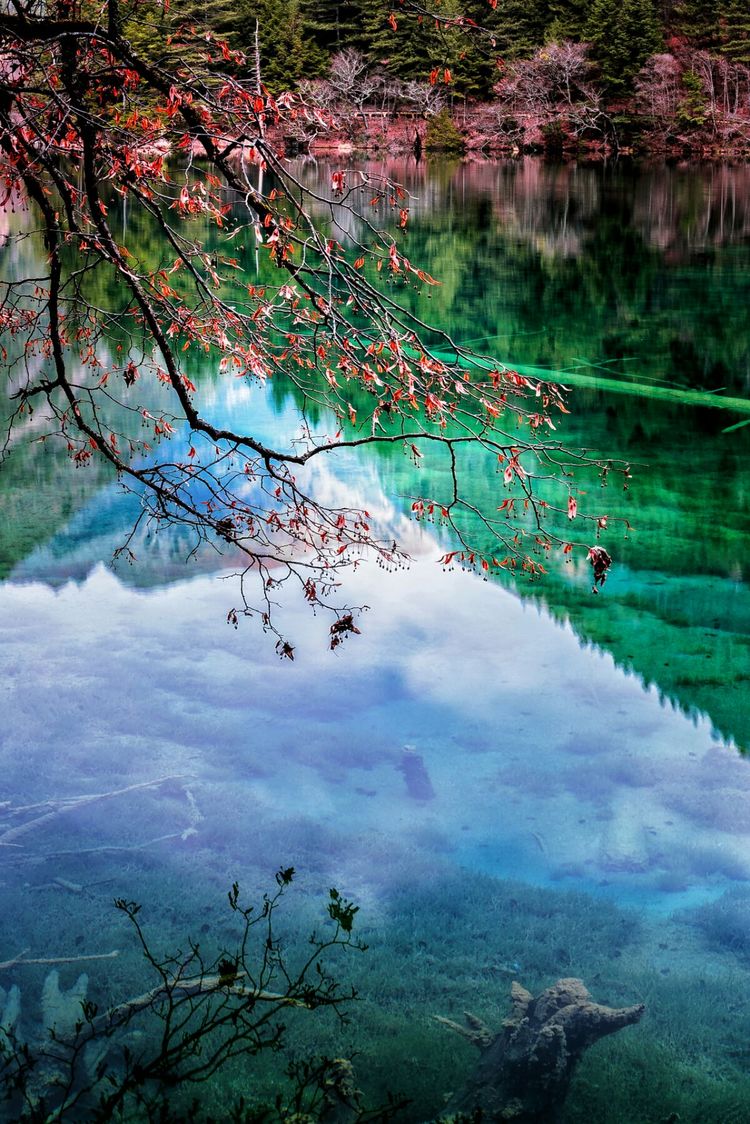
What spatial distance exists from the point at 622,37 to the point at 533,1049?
53595 mm

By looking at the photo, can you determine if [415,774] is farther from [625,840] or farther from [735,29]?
[735,29]

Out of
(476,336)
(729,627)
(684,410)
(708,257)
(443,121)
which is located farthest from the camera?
(443,121)

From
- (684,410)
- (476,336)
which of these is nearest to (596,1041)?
(684,410)

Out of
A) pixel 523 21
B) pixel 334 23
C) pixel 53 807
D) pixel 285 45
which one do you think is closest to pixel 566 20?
pixel 523 21

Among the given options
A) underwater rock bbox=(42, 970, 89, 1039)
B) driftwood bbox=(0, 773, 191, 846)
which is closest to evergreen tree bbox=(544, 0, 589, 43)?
driftwood bbox=(0, 773, 191, 846)

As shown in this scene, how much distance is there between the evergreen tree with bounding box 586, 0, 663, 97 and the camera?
50.4 m

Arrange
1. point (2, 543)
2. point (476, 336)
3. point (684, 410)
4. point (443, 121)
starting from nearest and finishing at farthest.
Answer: point (2, 543) < point (684, 410) < point (476, 336) < point (443, 121)

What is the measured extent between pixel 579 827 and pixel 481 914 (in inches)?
30.6

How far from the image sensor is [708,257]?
21828 mm

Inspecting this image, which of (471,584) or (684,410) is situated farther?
(684,410)

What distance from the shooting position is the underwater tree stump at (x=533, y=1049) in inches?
145

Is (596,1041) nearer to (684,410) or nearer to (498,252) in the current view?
(684,410)

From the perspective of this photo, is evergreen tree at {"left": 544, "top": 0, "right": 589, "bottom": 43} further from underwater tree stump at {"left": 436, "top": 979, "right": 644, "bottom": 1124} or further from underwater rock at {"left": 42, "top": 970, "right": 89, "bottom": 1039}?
underwater rock at {"left": 42, "top": 970, "right": 89, "bottom": 1039}

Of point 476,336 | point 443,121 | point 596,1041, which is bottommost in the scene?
point 596,1041
